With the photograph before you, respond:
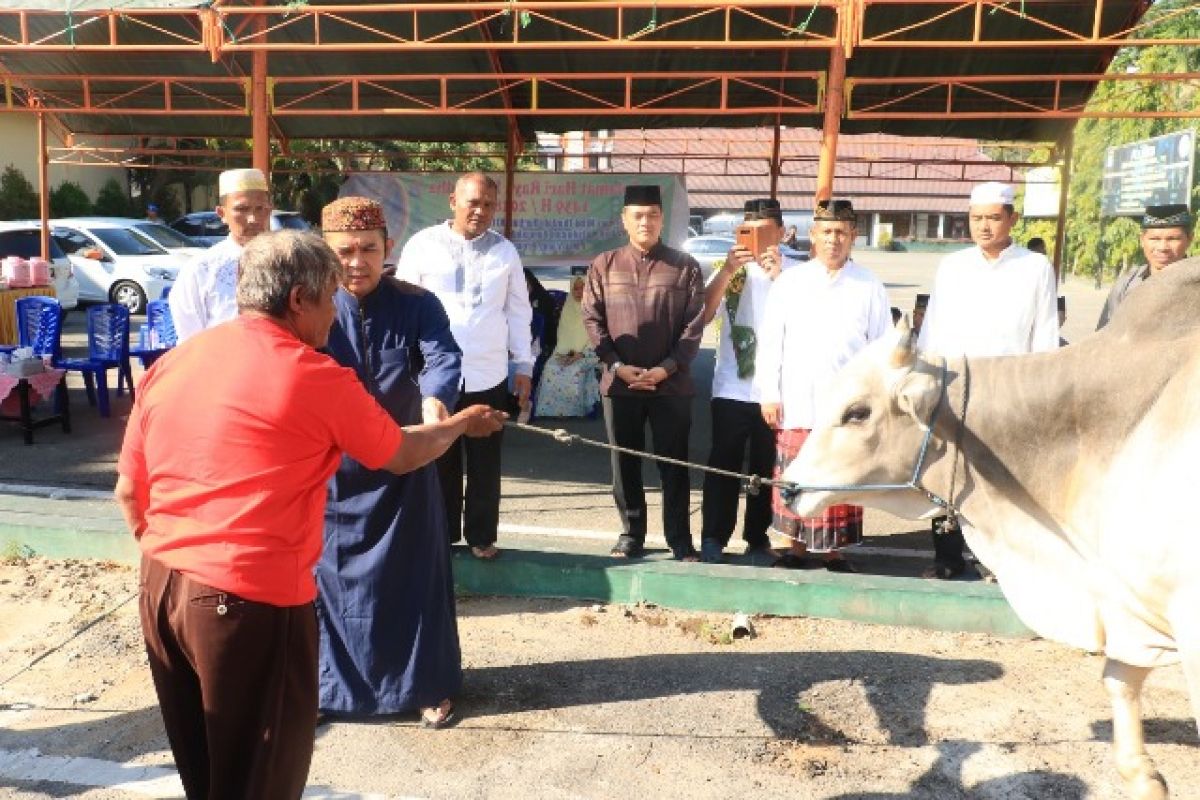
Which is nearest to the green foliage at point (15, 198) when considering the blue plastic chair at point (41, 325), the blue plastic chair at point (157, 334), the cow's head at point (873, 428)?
the blue plastic chair at point (41, 325)

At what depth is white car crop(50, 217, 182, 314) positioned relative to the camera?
17781 millimetres

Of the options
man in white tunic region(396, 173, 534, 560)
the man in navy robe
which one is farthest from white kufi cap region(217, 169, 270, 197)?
the man in navy robe

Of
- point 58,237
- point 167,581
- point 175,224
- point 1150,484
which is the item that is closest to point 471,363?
point 167,581

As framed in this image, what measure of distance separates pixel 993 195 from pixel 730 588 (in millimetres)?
2067

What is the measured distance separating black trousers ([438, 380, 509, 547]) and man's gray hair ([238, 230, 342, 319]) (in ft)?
8.19

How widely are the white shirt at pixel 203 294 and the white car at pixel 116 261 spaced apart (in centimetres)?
1388

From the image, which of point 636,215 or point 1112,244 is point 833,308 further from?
point 1112,244

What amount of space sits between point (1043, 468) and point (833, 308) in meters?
2.09

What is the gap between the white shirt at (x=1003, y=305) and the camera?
484cm

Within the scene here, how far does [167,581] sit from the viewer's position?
8.32 feet

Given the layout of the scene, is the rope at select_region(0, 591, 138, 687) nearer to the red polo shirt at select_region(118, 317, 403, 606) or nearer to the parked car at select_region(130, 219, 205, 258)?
the red polo shirt at select_region(118, 317, 403, 606)

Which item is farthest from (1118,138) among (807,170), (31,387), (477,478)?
(477,478)

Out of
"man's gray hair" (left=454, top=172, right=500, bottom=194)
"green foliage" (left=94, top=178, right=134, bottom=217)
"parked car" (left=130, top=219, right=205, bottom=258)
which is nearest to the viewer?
"man's gray hair" (left=454, top=172, right=500, bottom=194)

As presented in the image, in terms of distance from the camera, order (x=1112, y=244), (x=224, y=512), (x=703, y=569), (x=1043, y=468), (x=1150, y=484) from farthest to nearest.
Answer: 1. (x=1112, y=244)
2. (x=703, y=569)
3. (x=1043, y=468)
4. (x=1150, y=484)
5. (x=224, y=512)
